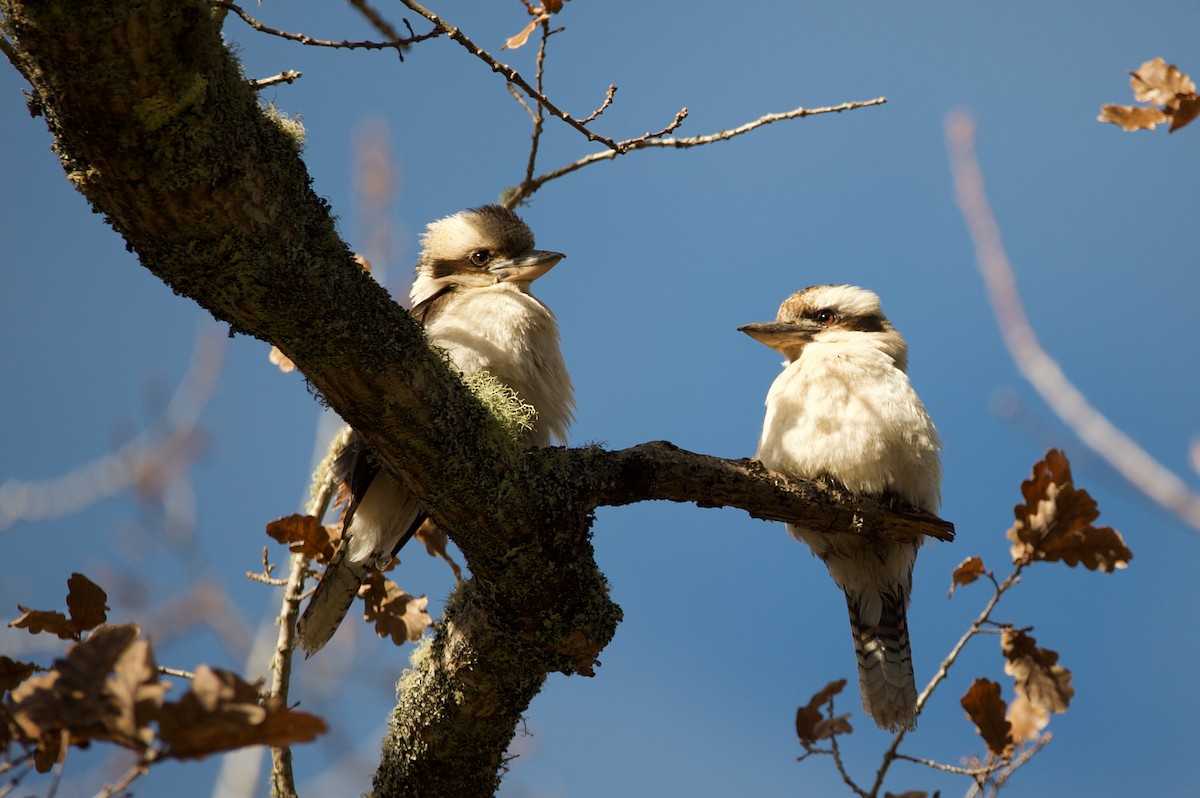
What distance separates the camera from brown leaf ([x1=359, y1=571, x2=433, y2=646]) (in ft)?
10.5

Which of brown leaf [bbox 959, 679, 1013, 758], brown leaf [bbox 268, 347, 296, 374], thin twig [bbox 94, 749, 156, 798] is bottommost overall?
thin twig [bbox 94, 749, 156, 798]

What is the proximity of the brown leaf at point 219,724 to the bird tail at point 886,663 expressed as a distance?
9.38 ft

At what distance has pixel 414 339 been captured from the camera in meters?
2.46

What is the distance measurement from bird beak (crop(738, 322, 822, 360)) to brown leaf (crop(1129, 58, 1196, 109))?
2.02m

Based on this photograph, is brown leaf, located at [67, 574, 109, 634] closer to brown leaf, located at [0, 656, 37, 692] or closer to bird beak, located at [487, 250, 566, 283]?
brown leaf, located at [0, 656, 37, 692]

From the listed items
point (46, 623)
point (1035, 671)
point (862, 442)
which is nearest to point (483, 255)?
point (862, 442)

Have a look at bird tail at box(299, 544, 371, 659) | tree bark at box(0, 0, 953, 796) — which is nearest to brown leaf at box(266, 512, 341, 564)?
bird tail at box(299, 544, 371, 659)

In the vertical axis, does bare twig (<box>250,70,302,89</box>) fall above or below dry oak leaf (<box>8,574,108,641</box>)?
above

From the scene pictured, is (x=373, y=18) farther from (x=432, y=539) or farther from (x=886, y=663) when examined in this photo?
(x=886, y=663)

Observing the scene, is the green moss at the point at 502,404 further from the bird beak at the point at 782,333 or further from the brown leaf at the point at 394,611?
the bird beak at the point at 782,333

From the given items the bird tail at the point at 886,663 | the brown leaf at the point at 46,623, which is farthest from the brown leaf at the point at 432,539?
the brown leaf at the point at 46,623

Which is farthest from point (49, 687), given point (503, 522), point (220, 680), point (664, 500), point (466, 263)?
point (466, 263)

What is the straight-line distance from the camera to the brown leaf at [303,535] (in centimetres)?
316

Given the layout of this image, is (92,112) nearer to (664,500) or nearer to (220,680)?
(220,680)
